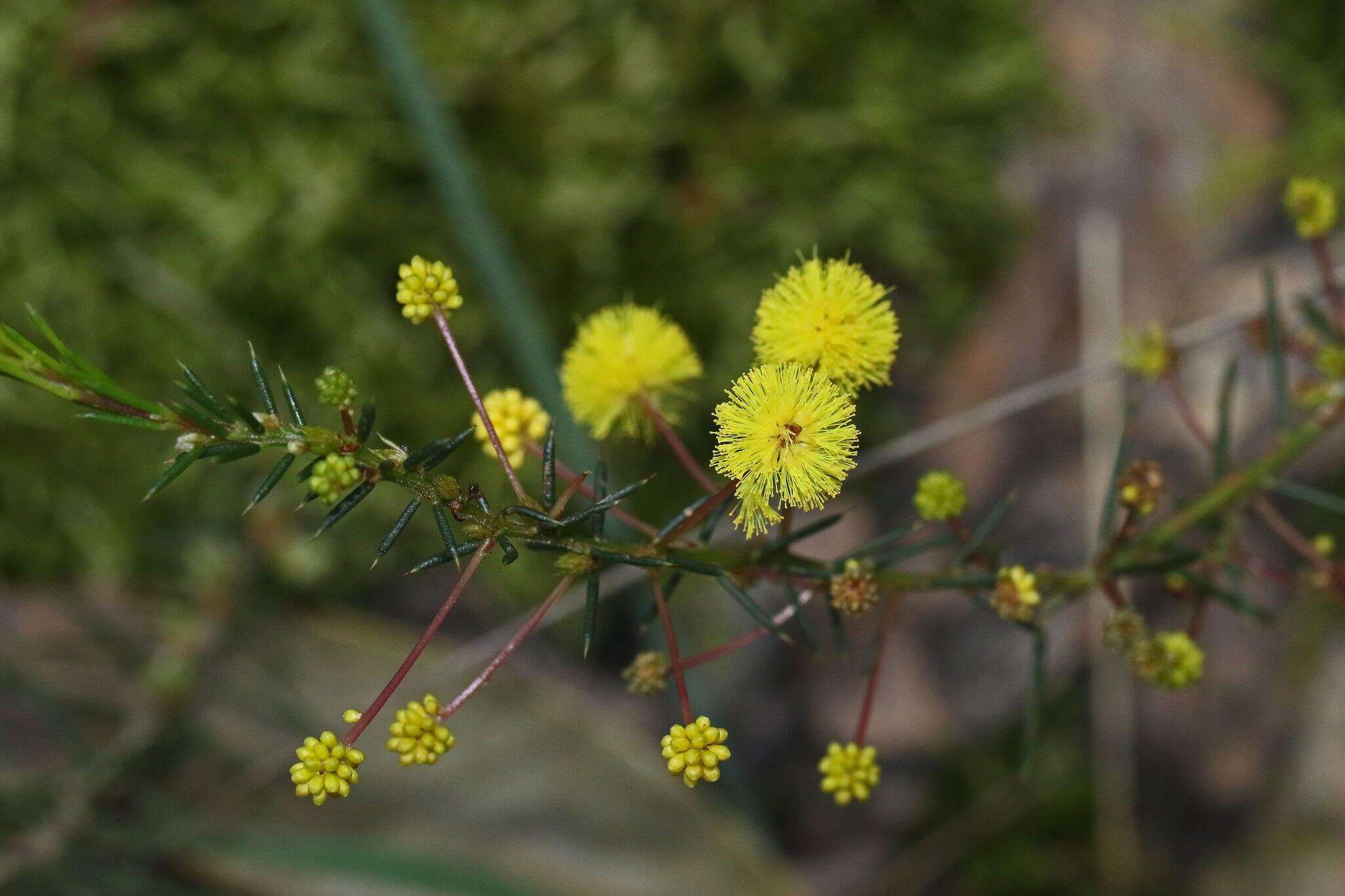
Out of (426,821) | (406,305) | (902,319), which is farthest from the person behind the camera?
(902,319)

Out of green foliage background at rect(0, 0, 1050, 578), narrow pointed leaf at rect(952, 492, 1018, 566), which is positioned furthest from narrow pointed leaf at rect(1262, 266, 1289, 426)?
green foliage background at rect(0, 0, 1050, 578)

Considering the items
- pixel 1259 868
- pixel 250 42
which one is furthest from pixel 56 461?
pixel 1259 868

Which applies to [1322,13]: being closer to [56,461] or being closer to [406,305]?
[406,305]

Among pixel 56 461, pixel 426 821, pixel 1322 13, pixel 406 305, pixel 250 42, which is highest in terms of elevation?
pixel 1322 13

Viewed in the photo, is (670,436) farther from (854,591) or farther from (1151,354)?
(1151,354)

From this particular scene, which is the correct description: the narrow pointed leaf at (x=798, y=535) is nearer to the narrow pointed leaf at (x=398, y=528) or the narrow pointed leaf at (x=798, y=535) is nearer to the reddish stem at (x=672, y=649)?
the reddish stem at (x=672, y=649)

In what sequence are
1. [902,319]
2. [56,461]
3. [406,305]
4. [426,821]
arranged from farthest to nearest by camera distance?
[902,319] → [56,461] → [426,821] → [406,305]

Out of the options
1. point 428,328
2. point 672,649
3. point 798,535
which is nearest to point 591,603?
point 672,649

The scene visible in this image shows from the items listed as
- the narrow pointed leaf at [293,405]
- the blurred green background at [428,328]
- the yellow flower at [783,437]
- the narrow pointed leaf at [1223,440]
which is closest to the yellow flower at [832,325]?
the yellow flower at [783,437]
